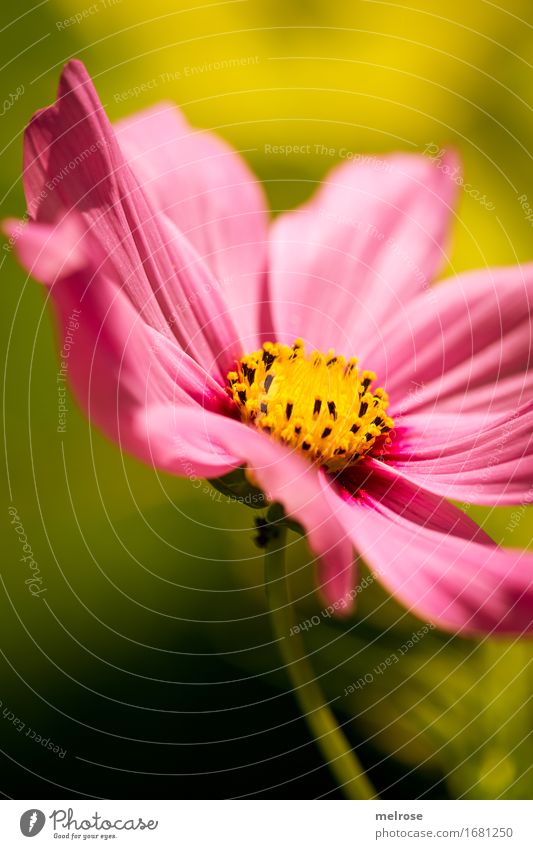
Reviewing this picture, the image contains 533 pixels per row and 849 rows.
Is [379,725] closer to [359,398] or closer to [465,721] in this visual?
[465,721]

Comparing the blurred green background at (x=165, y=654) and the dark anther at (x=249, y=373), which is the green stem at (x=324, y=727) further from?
the dark anther at (x=249, y=373)

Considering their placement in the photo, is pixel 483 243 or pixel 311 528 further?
pixel 483 243

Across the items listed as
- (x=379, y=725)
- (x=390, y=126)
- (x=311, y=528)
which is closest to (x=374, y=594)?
(x=379, y=725)

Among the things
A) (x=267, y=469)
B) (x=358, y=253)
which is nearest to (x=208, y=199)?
(x=358, y=253)

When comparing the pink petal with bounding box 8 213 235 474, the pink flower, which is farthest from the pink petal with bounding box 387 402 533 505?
the pink petal with bounding box 8 213 235 474

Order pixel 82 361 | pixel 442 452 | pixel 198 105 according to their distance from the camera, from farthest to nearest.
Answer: pixel 198 105 → pixel 442 452 → pixel 82 361

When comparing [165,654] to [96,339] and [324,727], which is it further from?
[96,339]

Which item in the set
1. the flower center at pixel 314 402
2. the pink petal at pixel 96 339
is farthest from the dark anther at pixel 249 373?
the pink petal at pixel 96 339
